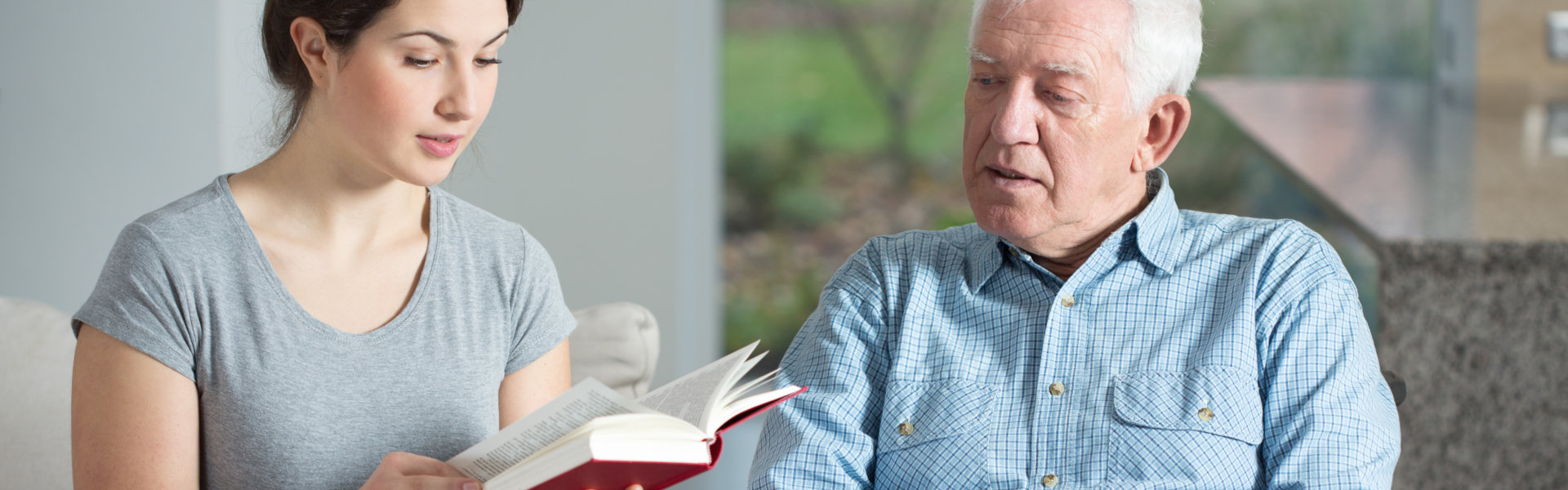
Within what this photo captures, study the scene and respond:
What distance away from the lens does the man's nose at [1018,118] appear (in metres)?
1.44

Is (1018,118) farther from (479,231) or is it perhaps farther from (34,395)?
(34,395)

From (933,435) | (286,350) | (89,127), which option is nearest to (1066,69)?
(933,435)

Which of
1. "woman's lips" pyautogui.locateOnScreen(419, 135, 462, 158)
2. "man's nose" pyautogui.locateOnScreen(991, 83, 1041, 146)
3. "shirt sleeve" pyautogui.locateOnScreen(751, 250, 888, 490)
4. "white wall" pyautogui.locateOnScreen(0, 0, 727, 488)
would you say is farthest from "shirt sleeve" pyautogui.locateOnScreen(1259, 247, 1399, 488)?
"white wall" pyautogui.locateOnScreen(0, 0, 727, 488)

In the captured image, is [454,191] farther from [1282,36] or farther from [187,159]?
[1282,36]

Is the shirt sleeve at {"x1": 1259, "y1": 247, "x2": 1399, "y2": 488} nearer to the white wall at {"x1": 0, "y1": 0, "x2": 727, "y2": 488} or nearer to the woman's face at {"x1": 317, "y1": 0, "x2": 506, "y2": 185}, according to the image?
the woman's face at {"x1": 317, "y1": 0, "x2": 506, "y2": 185}

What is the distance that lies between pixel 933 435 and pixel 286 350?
2.53 feet

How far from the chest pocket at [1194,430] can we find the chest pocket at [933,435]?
0.53ft

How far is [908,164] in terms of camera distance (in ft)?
12.5

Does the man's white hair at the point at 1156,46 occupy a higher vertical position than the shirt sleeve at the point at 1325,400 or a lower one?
higher

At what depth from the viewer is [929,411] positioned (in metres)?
1.44

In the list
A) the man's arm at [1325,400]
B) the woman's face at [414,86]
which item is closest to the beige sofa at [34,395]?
the woman's face at [414,86]

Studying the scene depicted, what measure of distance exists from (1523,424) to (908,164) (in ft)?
6.78

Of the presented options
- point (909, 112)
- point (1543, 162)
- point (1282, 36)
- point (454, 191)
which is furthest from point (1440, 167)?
point (454, 191)

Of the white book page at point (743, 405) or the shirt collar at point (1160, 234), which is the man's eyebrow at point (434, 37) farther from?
the shirt collar at point (1160, 234)
